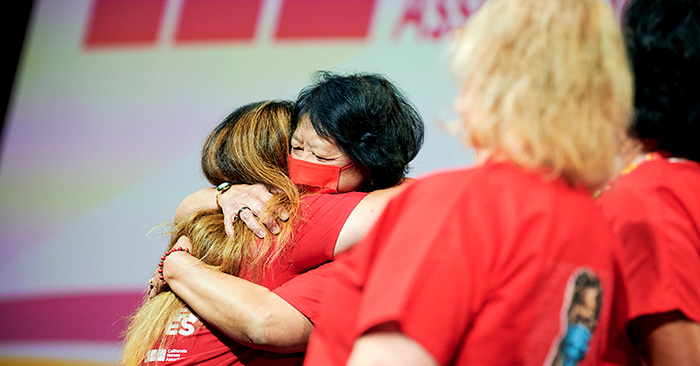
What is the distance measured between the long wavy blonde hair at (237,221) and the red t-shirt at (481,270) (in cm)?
69

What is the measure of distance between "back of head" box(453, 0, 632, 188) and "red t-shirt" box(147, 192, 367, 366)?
0.68 m

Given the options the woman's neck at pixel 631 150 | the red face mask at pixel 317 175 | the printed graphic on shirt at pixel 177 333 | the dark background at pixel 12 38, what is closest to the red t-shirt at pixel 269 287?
the printed graphic on shirt at pixel 177 333

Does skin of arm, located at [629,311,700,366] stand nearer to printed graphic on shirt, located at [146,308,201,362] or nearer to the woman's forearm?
the woman's forearm

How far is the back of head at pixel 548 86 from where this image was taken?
2.64 ft

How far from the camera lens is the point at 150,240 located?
322 cm

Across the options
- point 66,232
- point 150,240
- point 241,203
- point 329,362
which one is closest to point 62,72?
point 66,232

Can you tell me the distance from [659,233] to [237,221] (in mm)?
913

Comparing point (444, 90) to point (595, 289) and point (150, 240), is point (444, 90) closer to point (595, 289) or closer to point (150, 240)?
point (150, 240)

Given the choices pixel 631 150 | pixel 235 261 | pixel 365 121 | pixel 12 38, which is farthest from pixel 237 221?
pixel 12 38

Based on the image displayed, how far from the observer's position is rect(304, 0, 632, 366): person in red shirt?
74cm

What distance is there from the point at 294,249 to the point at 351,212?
0.15 m

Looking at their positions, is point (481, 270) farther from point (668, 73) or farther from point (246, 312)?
point (246, 312)

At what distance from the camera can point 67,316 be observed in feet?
10.8

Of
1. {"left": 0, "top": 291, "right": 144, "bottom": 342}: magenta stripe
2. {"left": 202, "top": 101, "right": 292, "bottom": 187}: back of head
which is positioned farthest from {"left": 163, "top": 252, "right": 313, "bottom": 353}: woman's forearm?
{"left": 0, "top": 291, "right": 144, "bottom": 342}: magenta stripe
